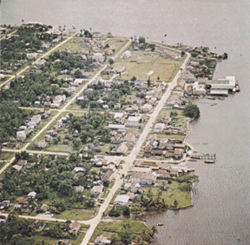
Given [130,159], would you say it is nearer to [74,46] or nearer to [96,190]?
[96,190]

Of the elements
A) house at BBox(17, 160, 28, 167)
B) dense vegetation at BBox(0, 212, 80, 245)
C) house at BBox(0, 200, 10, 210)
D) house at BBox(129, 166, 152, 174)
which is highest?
house at BBox(129, 166, 152, 174)

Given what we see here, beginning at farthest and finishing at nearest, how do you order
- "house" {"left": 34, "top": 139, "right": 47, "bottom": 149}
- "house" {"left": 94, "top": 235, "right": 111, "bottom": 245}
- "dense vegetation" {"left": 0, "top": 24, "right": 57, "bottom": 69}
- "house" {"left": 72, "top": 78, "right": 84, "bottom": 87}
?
"dense vegetation" {"left": 0, "top": 24, "right": 57, "bottom": 69} → "house" {"left": 72, "top": 78, "right": 84, "bottom": 87} → "house" {"left": 34, "top": 139, "right": 47, "bottom": 149} → "house" {"left": 94, "top": 235, "right": 111, "bottom": 245}

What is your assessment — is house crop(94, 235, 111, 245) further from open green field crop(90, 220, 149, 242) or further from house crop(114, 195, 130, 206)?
house crop(114, 195, 130, 206)

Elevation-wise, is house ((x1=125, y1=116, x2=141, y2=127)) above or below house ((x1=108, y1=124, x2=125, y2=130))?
above

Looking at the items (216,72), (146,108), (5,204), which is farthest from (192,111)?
(5,204)

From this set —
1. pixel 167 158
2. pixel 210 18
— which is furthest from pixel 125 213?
pixel 210 18

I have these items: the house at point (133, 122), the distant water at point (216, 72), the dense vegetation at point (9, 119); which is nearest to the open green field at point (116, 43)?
the distant water at point (216, 72)

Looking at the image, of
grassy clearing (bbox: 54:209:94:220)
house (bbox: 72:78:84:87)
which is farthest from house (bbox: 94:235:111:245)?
house (bbox: 72:78:84:87)
